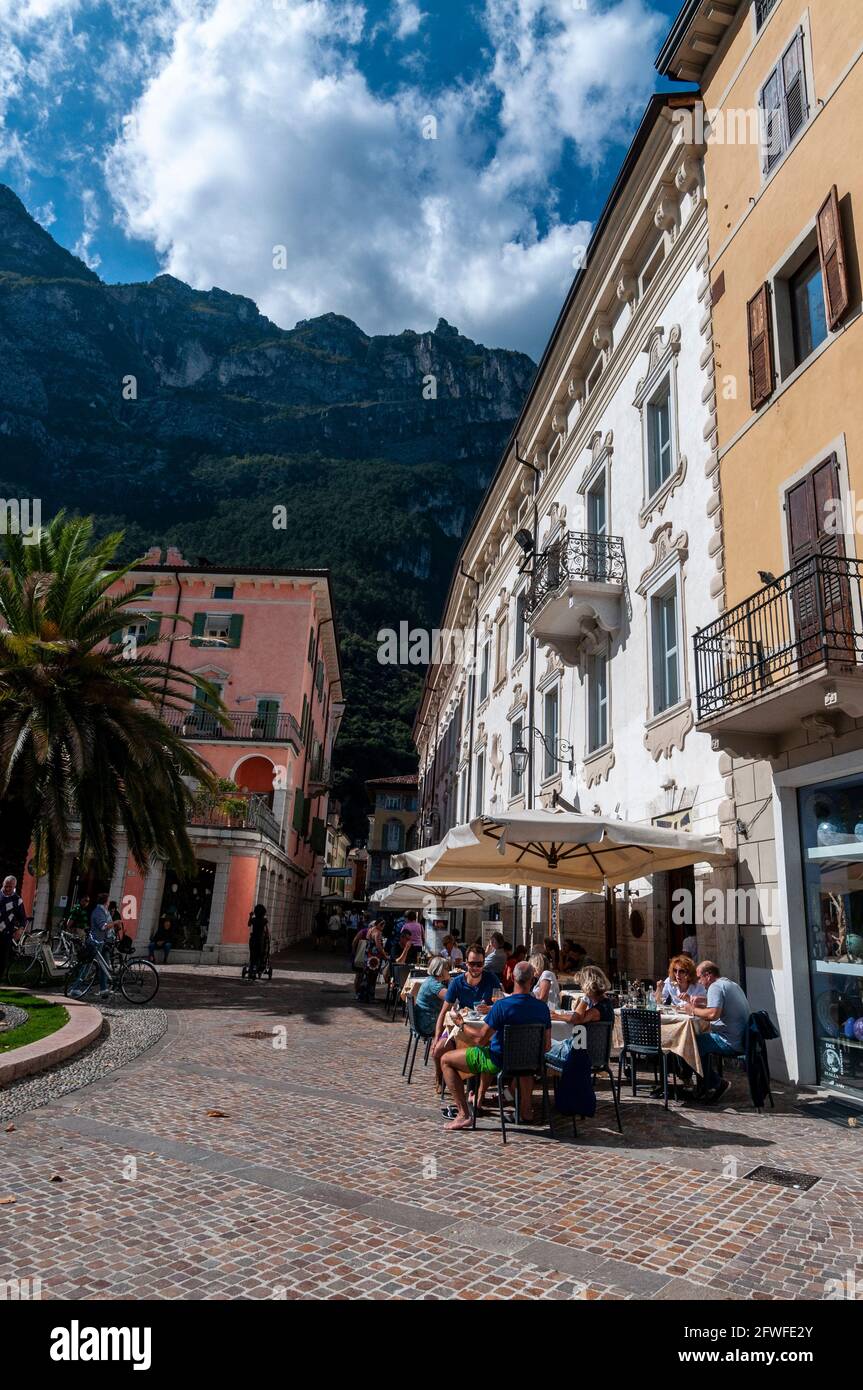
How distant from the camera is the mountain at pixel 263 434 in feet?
294

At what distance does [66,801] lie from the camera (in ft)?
52.6

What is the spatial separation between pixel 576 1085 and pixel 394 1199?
8.83ft

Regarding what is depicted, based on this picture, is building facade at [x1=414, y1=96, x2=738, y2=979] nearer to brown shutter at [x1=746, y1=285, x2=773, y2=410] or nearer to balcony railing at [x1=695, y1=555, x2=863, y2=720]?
brown shutter at [x1=746, y1=285, x2=773, y2=410]

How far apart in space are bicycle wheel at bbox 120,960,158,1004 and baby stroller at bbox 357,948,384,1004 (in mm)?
4349

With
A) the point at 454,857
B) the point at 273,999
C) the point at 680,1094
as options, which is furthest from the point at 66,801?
the point at 680,1094

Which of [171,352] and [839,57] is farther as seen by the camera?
[171,352]

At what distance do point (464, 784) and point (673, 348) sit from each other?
1989cm

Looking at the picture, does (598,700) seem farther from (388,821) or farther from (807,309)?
(388,821)

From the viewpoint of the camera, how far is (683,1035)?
7.91m

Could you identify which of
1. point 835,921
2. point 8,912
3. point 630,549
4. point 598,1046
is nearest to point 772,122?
point 630,549

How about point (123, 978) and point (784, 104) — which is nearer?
point (784, 104)

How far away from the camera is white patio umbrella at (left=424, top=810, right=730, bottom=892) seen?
9.44 metres
